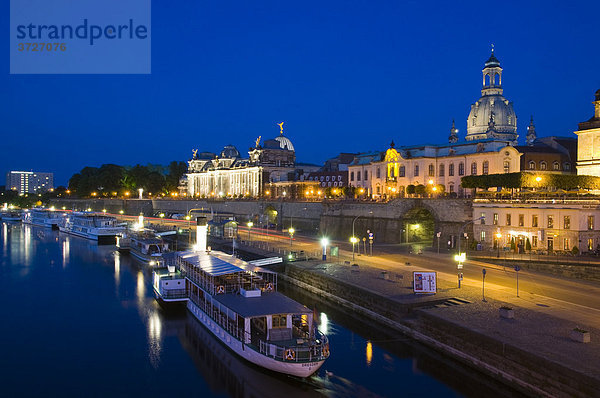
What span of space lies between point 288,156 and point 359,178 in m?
61.4

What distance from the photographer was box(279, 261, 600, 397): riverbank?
1969cm

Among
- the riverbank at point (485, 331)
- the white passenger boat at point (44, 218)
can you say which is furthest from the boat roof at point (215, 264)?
the white passenger boat at point (44, 218)

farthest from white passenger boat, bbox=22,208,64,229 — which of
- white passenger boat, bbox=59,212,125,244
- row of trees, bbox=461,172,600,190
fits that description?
row of trees, bbox=461,172,600,190

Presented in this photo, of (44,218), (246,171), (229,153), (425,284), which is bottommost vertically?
(425,284)

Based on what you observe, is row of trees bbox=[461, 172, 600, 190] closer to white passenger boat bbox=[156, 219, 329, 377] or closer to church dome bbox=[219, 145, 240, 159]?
white passenger boat bbox=[156, 219, 329, 377]

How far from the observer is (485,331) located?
79.5 feet

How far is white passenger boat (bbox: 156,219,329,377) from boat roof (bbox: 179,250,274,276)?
67mm

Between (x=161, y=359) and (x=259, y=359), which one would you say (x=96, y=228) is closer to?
(x=161, y=359)

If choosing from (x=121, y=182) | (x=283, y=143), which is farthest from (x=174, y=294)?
(x=121, y=182)

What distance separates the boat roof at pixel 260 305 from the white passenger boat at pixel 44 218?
105637 mm

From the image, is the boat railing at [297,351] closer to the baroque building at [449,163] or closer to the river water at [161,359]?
the river water at [161,359]

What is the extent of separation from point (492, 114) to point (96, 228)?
8386 centimetres

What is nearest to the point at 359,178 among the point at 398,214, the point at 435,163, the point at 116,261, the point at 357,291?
the point at 435,163

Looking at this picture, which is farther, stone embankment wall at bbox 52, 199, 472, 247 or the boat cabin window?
stone embankment wall at bbox 52, 199, 472, 247
